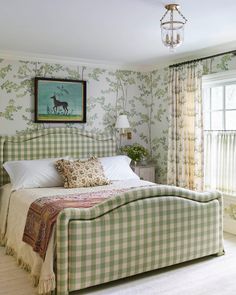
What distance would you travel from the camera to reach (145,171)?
5305mm

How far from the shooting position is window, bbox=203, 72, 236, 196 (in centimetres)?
438

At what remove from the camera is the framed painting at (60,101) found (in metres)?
4.81

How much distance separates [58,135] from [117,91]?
4.06ft

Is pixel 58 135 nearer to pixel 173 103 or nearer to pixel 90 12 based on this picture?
pixel 173 103

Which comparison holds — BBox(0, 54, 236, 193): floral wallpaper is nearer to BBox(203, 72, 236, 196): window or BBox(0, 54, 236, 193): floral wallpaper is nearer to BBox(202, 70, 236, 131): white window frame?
BBox(202, 70, 236, 131): white window frame

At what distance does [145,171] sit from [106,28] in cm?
244

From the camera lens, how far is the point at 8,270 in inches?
129

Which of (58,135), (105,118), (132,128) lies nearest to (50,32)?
(58,135)

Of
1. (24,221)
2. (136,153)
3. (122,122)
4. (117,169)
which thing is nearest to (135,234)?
(24,221)

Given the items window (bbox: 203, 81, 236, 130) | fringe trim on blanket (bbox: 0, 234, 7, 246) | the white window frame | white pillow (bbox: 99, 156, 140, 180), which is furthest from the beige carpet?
the white window frame

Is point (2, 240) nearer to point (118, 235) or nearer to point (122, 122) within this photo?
point (118, 235)

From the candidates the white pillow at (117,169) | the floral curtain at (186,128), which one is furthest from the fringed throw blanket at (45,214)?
the floral curtain at (186,128)

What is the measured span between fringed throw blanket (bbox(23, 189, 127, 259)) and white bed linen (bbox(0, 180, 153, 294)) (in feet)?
0.28

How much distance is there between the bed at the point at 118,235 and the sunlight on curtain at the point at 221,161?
3.06 feet
